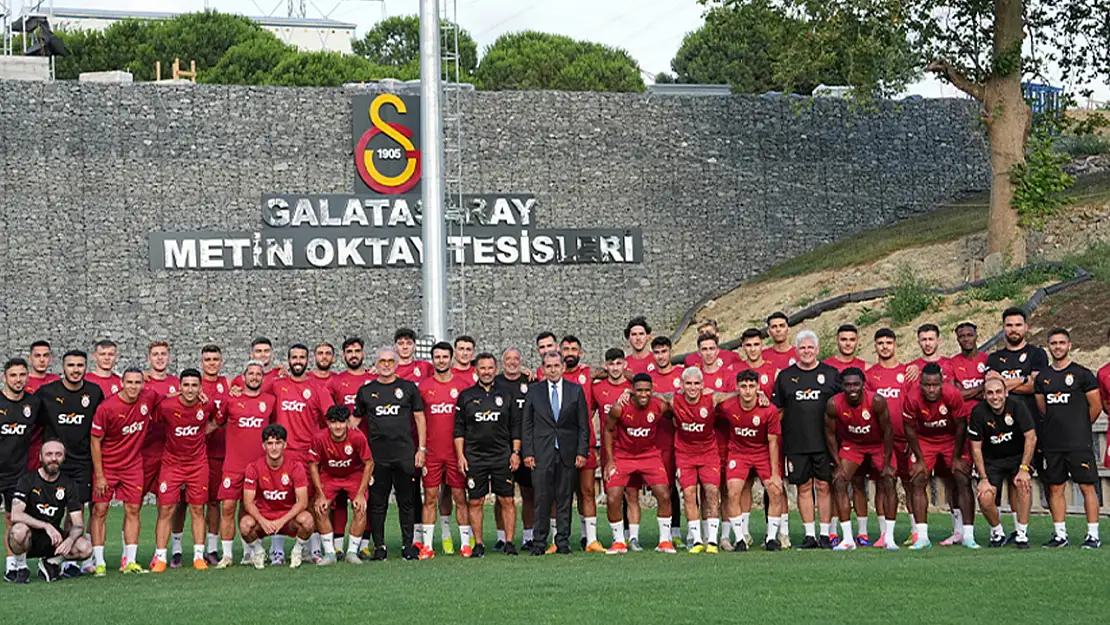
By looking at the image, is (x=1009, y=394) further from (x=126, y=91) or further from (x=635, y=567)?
(x=126, y=91)

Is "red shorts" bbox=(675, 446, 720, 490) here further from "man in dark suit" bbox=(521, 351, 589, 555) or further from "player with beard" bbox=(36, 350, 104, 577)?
"player with beard" bbox=(36, 350, 104, 577)

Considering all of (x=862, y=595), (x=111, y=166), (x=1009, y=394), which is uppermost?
(x=111, y=166)

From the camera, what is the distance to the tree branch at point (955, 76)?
26906 mm

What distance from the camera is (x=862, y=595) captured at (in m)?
11.0

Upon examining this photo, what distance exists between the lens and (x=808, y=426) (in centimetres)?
1409

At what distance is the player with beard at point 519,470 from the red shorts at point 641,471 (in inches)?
31.1

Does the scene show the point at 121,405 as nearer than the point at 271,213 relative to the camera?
Yes

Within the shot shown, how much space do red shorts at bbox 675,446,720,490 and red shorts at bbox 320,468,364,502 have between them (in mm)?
2697

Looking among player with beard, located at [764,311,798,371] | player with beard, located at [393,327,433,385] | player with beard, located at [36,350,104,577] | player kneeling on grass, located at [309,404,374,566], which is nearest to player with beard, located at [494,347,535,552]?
player with beard, located at [393,327,433,385]

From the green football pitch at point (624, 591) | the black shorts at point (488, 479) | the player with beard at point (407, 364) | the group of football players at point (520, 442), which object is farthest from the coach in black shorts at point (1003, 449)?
the player with beard at point (407, 364)

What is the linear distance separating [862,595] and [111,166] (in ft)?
72.1

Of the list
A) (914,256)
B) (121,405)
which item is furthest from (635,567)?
(914,256)

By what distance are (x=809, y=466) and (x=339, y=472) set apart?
12.9 ft

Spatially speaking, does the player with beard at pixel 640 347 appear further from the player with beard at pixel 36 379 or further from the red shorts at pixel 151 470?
the player with beard at pixel 36 379
